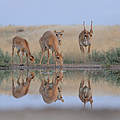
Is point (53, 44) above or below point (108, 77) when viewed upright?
above

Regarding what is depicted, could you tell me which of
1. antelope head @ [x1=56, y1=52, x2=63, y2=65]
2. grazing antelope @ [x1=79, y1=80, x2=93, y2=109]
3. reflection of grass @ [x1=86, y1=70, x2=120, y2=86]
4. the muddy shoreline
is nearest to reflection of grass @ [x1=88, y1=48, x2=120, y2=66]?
the muddy shoreline

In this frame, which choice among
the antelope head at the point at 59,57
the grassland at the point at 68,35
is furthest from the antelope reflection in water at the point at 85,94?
the grassland at the point at 68,35

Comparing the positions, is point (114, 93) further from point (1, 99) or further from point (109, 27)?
point (109, 27)

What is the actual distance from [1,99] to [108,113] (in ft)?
8.21

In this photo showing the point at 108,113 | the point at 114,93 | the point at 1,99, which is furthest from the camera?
the point at 114,93

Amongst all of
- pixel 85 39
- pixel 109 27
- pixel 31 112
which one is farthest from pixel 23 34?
pixel 31 112

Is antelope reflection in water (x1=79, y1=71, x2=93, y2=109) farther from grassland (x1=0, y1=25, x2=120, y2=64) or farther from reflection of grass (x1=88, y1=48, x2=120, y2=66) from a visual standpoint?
grassland (x1=0, y1=25, x2=120, y2=64)

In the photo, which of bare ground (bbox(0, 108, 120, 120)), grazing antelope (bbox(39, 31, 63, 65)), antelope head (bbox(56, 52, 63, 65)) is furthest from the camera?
grazing antelope (bbox(39, 31, 63, 65))

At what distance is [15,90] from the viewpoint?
8.62 m

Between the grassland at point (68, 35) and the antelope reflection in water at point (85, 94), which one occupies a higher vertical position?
the grassland at point (68, 35)

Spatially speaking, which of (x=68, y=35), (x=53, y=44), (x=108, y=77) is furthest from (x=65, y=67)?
(x=68, y=35)

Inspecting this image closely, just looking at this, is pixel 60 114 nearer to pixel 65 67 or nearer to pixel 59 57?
pixel 59 57

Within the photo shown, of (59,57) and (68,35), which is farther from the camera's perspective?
(68,35)

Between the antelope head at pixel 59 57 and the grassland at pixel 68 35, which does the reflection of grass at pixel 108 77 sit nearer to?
the antelope head at pixel 59 57
